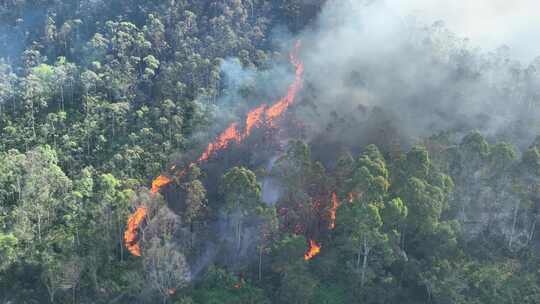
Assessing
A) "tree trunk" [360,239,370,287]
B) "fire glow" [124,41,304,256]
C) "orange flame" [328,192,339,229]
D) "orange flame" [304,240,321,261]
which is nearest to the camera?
"tree trunk" [360,239,370,287]

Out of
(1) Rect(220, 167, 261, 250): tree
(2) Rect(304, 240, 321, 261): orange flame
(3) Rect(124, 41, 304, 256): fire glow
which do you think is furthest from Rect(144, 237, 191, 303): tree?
(2) Rect(304, 240, 321, 261): orange flame

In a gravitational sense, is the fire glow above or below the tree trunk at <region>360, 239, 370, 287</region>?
above

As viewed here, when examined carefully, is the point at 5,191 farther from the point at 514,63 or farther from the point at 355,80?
the point at 514,63

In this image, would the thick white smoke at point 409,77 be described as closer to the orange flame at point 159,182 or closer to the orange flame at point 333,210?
the orange flame at point 333,210

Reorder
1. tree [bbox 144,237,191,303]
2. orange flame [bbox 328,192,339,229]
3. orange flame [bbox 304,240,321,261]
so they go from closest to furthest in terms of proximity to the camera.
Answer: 1. tree [bbox 144,237,191,303]
2. orange flame [bbox 304,240,321,261]
3. orange flame [bbox 328,192,339,229]

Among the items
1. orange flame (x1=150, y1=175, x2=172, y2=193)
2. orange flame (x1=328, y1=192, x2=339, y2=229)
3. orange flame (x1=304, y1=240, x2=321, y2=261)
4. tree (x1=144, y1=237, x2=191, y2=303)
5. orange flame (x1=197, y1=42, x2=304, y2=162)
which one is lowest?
tree (x1=144, y1=237, x2=191, y2=303)

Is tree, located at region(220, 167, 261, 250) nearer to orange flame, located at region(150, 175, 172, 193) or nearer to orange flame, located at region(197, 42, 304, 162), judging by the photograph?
orange flame, located at region(150, 175, 172, 193)
